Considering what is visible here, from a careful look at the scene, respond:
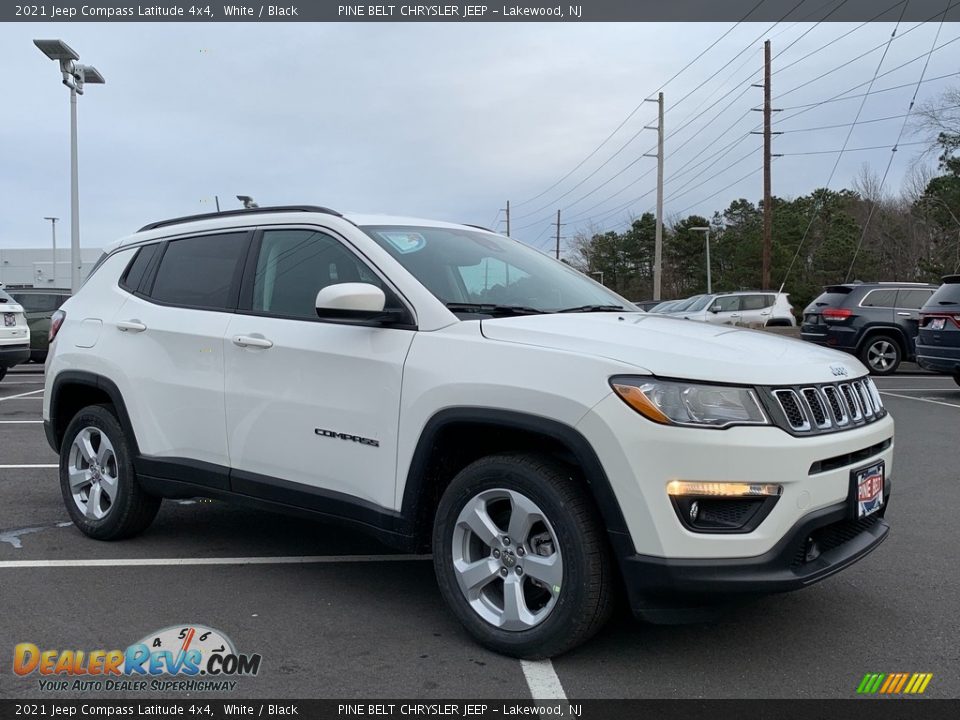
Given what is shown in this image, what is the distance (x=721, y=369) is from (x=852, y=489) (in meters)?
0.74

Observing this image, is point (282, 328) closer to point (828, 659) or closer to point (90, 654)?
point (90, 654)

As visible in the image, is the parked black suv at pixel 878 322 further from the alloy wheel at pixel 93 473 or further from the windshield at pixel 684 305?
the alloy wheel at pixel 93 473

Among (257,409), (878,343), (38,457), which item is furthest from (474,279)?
(878,343)

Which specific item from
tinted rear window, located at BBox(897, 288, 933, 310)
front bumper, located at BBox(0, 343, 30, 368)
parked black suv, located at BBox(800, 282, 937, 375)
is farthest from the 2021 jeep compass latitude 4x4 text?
tinted rear window, located at BBox(897, 288, 933, 310)

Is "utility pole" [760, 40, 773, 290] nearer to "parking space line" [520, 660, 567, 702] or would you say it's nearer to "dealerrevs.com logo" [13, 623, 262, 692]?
"parking space line" [520, 660, 567, 702]

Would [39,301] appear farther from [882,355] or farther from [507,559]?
[507,559]

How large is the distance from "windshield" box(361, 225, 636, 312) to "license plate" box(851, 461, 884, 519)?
1.45 metres

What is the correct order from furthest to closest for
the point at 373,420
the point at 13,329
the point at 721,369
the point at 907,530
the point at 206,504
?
the point at 13,329 < the point at 206,504 < the point at 907,530 < the point at 373,420 < the point at 721,369

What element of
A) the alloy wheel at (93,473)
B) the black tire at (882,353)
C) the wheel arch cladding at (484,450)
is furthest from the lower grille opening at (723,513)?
the black tire at (882,353)

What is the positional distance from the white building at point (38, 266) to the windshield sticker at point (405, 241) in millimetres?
56094

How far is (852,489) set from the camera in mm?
3287

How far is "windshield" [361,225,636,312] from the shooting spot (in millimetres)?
3951

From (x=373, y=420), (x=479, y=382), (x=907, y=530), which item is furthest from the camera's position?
(x=907, y=530)

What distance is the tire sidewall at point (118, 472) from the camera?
4840mm
